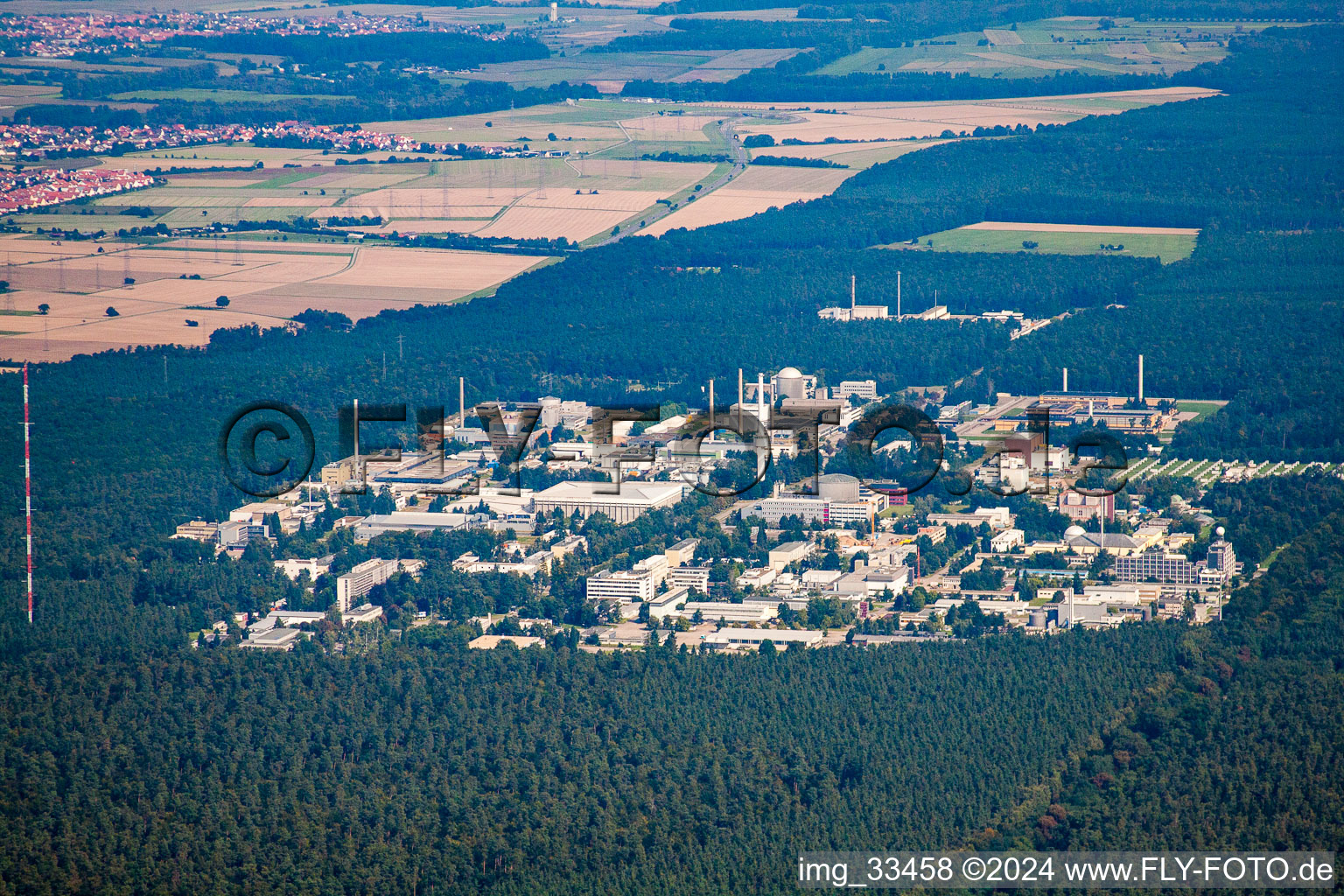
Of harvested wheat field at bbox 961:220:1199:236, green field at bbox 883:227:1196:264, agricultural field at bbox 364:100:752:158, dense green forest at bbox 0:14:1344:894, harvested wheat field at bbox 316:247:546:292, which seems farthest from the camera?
agricultural field at bbox 364:100:752:158

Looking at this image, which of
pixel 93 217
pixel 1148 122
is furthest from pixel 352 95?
pixel 1148 122

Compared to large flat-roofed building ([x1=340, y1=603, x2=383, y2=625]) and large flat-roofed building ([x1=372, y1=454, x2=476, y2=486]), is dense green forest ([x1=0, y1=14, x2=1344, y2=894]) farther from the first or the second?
large flat-roofed building ([x1=372, y1=454, x2=476, y2=486])

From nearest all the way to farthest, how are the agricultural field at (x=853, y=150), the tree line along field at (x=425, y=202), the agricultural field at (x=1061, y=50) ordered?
1. the tree line along field at (x=425, y=202)
2. the agricultural field at (x=853, y=150)
3. the agricultural field at (x=1061, y=50)

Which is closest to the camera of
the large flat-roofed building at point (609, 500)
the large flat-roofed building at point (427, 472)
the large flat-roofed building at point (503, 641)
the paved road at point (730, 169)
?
the large flat-roofed building at point (503, 641)

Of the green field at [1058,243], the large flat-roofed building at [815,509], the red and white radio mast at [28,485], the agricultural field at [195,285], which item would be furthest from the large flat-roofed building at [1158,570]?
the green field at [1058,243]

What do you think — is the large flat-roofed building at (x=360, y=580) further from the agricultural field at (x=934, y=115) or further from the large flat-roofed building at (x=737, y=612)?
the agricultural field at (x=934, y=115)

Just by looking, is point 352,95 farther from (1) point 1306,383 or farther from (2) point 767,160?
(1) point 1306,383

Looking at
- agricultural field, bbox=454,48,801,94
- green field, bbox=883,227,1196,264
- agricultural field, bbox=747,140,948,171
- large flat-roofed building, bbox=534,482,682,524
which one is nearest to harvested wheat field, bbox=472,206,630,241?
green field, bbox=883,227,1196,264

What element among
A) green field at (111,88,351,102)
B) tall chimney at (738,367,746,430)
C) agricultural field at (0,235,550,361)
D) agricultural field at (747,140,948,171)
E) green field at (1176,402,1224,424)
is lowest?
green field at (1176,402,1224,424)
